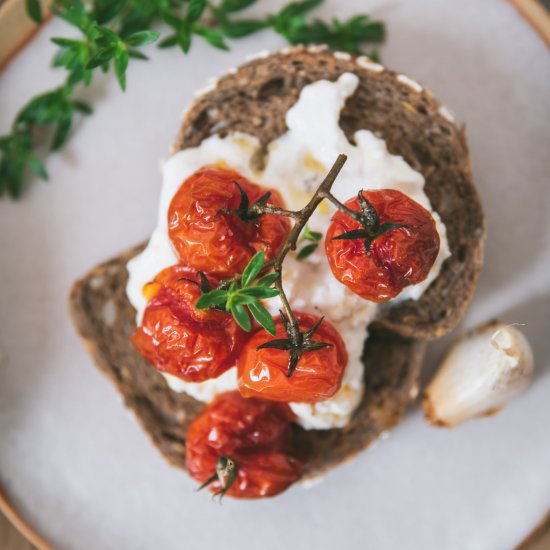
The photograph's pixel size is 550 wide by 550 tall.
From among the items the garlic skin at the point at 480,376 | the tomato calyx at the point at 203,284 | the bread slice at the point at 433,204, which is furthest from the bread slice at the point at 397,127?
the tomato calyx at the point at 203,284

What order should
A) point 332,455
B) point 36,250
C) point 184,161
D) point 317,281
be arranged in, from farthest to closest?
point 36,250
point 332,455
point 184,161
point 317,281

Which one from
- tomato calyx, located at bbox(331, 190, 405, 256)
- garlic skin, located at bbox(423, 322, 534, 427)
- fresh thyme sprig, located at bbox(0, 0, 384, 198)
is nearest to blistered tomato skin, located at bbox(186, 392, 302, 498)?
garlic skin, located at bbox(423, 322, 534, 427)

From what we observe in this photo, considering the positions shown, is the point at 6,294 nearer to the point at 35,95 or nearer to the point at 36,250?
the point at 36,250

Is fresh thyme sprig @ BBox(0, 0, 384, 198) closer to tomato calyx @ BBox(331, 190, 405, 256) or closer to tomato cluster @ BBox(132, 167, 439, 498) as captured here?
tomato cluster @ BBox(132, 167, 439, 498)

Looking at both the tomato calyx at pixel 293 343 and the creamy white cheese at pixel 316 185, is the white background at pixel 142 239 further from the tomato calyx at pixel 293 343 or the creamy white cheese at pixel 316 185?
the tomato calyx at pixel 293 343

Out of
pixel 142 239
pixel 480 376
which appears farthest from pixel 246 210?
pixel 480 376

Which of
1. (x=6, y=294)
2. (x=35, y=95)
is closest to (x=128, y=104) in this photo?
(x=35, y=95)
